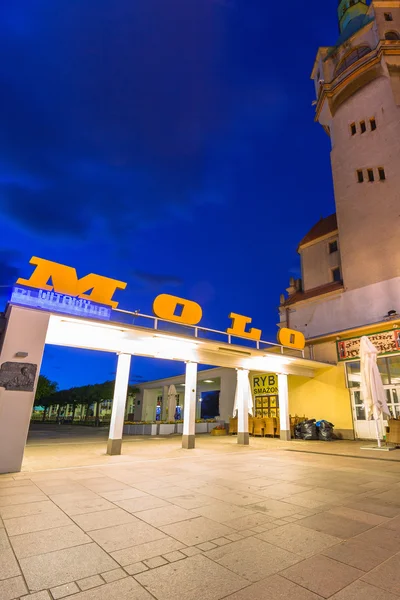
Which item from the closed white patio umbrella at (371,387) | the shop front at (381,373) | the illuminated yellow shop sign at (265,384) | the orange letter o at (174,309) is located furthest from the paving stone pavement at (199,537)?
the illuminated yellow shop sign at (265,384)

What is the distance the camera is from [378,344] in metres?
14.9

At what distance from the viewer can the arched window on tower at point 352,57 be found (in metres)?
24.4

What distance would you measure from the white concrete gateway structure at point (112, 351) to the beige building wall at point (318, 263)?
941cm

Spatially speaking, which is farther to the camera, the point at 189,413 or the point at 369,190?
the point at 369,190

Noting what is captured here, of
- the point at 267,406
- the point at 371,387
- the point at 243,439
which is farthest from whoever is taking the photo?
the point at 267,406

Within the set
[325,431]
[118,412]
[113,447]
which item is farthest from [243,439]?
[118,412]

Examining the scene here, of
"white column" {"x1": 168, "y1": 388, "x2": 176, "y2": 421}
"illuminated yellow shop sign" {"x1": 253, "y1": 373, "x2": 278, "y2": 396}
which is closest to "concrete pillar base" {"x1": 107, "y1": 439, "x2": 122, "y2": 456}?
"illuminated yellow shop sign" {"x1": 253, "y1": 373, "x2": 278, "y2": 396}

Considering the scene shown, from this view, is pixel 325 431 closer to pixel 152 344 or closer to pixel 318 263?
pixel 152 344

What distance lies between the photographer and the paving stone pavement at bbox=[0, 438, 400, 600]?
2.34 m

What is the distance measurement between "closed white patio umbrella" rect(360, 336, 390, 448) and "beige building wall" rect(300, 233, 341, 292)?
12533 millimetres

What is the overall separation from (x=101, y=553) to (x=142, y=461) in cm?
647

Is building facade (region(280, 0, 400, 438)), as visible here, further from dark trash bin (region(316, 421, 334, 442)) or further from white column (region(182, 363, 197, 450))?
white column (region(182, 363, 197, 450))

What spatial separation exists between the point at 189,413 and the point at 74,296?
255 inches

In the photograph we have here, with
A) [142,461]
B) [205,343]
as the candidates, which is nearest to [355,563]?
[142,461]
